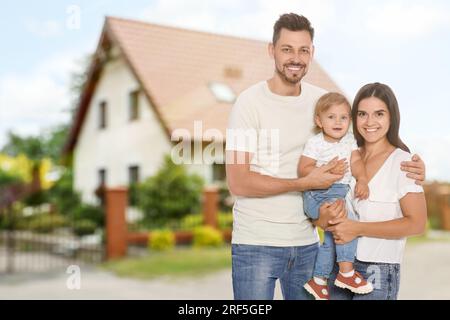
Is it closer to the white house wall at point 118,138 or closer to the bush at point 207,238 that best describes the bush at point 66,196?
the white house wall at point 118,138

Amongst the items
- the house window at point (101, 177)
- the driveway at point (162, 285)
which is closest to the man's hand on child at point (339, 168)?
the driveway at point (162, 285)

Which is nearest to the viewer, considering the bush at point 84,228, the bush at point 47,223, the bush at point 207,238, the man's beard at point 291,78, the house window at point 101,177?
the man's beard at point 291,78

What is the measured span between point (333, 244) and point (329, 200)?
176mm

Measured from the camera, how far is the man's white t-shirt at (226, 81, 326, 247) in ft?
7.54

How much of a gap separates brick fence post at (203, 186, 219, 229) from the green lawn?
0.98 m

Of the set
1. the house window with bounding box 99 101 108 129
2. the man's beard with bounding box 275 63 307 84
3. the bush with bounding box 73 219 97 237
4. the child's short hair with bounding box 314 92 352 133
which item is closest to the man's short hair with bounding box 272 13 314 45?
the man's beard with bounding box 275 63 307 84

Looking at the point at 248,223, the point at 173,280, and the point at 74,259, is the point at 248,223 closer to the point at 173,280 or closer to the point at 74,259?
the point at 173,280

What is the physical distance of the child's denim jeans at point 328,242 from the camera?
226cm

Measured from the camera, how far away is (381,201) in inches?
89.8

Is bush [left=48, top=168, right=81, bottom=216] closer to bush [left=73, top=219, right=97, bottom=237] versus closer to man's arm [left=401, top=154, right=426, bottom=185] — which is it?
bush [left=73, top=219, right=97, bottom=237]

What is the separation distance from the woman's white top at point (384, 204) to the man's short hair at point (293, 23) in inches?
21.3

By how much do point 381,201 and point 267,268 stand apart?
1.56 ft
